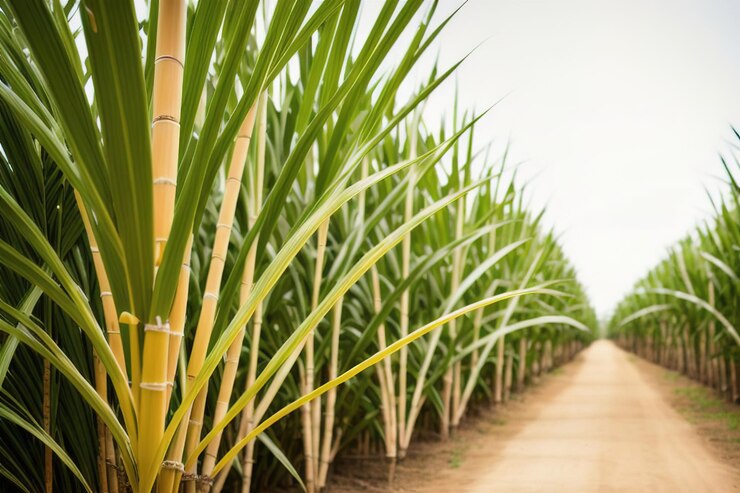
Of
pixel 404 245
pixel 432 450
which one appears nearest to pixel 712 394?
pixel 432 450

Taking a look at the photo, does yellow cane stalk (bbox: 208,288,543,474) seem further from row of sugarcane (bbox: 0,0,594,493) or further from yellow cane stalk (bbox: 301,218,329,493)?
yellow cane stalk (bbox: 301,218,329,493)

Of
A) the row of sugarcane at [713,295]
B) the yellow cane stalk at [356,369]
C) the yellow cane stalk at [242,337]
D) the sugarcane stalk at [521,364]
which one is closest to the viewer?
the yellow cane stalk at [356,369]

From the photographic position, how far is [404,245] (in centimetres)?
143

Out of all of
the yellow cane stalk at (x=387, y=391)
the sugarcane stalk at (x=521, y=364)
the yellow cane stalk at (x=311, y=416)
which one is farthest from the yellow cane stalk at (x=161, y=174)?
the sugarcane stalk at (x=521, y=364)

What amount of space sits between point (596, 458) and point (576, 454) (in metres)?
0.07


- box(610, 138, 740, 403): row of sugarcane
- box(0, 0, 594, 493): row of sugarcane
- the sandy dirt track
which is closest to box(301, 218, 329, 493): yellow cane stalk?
box(0, 0, 594, 493): row of sugarcane

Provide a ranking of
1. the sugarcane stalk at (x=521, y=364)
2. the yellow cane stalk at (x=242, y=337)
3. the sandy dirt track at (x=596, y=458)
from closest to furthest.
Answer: the yellow cane stalk at (x=242, y=337), the sandy dirt track at (x=596, y=458), the sugarcane stalk at (x=521, y=364)

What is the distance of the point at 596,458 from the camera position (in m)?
1.54

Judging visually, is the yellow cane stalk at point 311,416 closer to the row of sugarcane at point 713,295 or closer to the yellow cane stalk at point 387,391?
the yellow cane stalk at point 387,391

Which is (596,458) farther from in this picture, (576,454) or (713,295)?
(713,295)

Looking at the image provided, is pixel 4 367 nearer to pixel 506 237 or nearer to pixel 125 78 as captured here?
pixel 125 78

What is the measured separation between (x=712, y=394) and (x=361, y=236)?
3082mm

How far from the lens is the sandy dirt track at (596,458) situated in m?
1.29

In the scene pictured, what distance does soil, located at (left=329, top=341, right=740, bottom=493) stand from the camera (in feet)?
4.33
